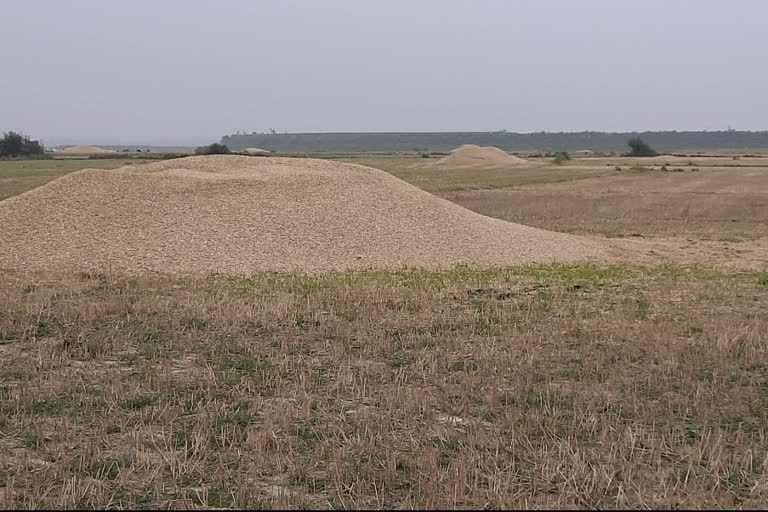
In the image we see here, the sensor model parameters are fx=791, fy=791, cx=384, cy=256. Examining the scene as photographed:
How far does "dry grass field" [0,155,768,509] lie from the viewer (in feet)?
12.1

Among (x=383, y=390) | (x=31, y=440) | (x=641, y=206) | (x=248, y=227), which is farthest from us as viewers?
(x=641, y=206)

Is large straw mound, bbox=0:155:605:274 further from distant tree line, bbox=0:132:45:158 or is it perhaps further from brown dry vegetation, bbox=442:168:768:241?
distant tree line, bbox=0:132:45:158

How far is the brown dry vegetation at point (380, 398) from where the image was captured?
12.1ft

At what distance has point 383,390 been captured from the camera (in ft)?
17.0

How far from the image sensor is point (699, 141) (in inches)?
5458

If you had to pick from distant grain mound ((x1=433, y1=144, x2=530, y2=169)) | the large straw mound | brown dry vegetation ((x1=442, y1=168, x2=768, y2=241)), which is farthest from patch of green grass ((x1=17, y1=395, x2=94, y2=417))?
distant grain mound ((x1=433, y1=144, x2=530, y2=169))

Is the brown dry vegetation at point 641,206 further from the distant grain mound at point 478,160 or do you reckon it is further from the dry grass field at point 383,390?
the distant grain mound at point 478,160

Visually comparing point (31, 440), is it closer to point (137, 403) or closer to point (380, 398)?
point (137, 403)

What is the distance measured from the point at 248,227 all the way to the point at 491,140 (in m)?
146

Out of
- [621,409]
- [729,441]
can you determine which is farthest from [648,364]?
[729,441]

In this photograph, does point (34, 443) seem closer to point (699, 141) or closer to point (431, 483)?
point (431, 483)

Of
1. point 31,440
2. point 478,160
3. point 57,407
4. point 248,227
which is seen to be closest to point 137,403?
point 57,407

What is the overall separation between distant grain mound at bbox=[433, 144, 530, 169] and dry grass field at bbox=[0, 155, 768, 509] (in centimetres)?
4990

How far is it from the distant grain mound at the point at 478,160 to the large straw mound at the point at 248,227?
45.0m
